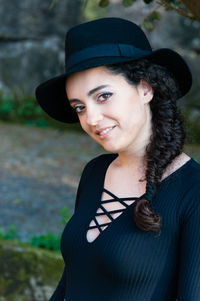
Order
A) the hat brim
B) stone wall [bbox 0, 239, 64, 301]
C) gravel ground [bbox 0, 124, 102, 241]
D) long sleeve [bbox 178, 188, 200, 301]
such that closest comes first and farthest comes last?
long sleeve [bbox 178, 188, 200, 301] → the hat brim → stone wall [bbox 0, 239, 64, 301] → gravel ground [bbox 0, 124, 102, 241]

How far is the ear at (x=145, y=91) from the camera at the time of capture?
1.65 meters

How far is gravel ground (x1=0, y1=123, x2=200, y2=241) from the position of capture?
4.49 metres

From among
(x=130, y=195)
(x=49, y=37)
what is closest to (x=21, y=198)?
(x=130, y=195)

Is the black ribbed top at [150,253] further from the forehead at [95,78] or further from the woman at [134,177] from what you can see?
the forehead at [95,78]

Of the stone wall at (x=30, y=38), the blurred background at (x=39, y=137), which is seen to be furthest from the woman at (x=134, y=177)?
the stone wall at (x=30, y=38)

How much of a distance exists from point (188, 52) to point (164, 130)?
19.9ft

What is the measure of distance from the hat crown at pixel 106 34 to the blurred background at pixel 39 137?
0.22 metres

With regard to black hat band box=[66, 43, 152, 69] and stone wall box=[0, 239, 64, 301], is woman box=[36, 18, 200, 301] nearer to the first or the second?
black hat band box=[66, 43, 152, 69]

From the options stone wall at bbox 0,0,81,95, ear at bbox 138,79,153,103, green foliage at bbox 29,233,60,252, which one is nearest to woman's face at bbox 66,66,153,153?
ear at bbox 138,79,153,103

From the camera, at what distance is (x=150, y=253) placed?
1.53 m

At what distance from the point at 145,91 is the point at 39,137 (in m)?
6.01

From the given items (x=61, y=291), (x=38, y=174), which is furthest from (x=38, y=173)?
(x=61, y=291)

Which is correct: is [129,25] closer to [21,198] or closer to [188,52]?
[21,198]

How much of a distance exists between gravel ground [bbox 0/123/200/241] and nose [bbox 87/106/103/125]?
8.64 feet
